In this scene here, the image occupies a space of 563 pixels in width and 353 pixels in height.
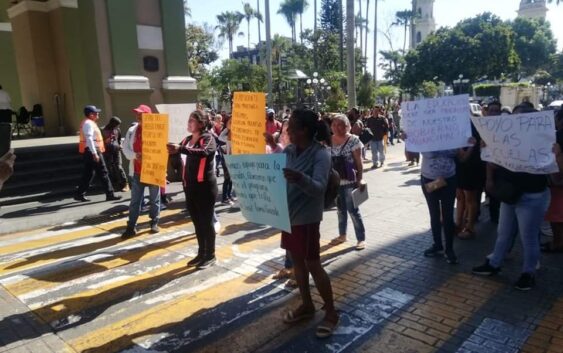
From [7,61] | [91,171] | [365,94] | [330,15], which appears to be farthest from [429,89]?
[91,171]

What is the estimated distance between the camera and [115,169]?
10.2 metres

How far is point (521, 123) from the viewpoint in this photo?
4.17 meters

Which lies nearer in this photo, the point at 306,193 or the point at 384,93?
the point at 306,193

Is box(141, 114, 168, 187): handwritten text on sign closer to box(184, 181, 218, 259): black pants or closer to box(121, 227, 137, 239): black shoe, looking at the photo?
box(184, 181, 218, 259): black pants

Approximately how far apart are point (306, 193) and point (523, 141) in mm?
2210

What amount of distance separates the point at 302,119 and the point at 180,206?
6.03m

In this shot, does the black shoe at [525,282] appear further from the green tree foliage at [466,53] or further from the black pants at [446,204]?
the green tree foliage at [466,53]

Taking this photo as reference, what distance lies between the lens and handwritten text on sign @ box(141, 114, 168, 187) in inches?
229

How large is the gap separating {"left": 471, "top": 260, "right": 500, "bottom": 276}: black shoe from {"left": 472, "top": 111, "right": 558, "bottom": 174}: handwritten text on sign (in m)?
1.18

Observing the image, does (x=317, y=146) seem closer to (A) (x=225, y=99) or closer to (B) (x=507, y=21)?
(A) (x=225, y=99)

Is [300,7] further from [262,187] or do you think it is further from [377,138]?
[262,187]

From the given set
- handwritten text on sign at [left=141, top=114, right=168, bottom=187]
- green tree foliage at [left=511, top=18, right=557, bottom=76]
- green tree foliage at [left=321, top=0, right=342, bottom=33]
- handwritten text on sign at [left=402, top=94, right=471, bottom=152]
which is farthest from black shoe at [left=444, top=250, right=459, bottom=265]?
green tree foliage at [left=511, top=18, right=557, bottom=76]

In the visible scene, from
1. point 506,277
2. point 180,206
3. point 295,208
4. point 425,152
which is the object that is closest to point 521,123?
point 425,152

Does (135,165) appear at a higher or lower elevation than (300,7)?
lower
